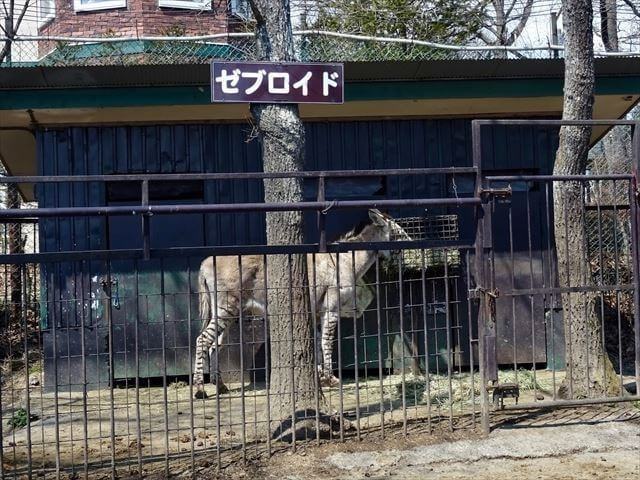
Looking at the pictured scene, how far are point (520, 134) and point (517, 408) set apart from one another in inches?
205

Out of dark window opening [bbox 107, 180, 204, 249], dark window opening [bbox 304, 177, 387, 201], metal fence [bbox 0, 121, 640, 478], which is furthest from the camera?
dark window opening [bbox 304, 177, 387, 201]

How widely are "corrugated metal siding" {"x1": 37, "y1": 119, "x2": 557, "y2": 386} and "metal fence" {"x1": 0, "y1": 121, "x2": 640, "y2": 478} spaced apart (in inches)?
3.5

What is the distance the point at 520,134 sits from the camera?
36.2 ft

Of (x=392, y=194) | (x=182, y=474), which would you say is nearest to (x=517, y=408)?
(x=182, y=474)

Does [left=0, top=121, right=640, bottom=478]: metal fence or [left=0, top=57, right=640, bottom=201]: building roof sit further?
[left=0, top=57, right=640, bottom=201]: building roof

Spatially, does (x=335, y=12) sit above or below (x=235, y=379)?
above

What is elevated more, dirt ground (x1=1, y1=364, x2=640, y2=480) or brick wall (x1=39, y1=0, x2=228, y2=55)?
brick wall (x1=39, y1=0, x2=228, y2=55)

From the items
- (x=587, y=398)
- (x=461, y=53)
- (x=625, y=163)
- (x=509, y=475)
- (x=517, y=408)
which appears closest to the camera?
(x=509, y=475)

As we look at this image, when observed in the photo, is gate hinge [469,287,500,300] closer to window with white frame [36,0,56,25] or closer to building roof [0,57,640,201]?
building roof [0,57,640,201]

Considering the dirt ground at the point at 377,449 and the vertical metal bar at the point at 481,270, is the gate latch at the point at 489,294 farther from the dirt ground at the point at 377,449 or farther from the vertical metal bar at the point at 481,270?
the dirt ground at the point at 377,449

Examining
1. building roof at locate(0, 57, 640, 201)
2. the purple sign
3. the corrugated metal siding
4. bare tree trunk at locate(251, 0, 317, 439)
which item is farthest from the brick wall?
the purple sign

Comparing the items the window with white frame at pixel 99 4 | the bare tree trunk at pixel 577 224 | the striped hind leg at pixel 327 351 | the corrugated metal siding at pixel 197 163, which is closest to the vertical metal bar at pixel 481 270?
the bare tree trunk at pixel 577 224

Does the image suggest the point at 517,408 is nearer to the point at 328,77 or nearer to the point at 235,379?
the point at 328,77

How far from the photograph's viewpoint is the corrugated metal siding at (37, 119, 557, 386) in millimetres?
10469
